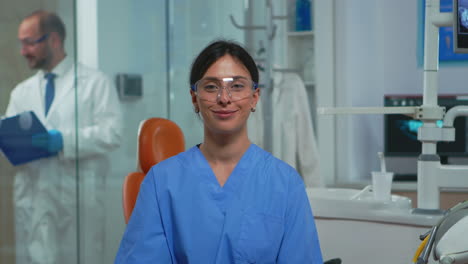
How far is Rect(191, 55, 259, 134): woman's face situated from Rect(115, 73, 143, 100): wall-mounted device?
1.38 m

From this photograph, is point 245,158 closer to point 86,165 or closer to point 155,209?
point 155,209

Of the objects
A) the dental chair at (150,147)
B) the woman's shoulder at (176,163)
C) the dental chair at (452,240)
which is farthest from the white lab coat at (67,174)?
the dental chair at (452,240)

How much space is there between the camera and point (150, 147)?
1818 mm

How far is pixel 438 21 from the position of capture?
1.85m

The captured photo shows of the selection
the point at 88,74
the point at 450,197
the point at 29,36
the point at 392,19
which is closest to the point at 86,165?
the point at 88,74

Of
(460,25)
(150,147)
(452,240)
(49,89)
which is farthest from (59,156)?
(452,240)

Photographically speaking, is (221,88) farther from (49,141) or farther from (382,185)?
(49,141)

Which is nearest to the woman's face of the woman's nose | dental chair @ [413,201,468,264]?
the woman's nose

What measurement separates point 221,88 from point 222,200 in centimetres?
22

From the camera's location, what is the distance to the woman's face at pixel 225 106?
1.30m

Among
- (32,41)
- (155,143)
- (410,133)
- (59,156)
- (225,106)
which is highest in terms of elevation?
(32,41)

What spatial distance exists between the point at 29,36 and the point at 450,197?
2.64m

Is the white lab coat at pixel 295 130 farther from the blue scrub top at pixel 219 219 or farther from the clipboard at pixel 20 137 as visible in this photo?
the blue scrub top at pixel 219 219

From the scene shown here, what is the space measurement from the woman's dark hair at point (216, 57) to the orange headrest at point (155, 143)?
1.62ft
